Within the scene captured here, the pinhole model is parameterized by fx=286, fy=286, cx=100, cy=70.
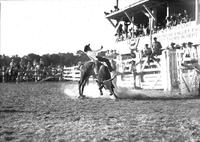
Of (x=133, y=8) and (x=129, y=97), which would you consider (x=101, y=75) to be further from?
(x=133, y=8)

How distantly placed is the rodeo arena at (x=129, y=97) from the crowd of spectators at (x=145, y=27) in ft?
0.24

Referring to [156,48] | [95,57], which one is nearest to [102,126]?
[95,57]

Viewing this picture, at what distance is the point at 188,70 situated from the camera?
35.4 feet

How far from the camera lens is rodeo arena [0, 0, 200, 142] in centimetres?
458

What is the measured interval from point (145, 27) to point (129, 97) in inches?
615

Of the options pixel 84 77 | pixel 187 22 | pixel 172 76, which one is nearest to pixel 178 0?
pixel 187 22

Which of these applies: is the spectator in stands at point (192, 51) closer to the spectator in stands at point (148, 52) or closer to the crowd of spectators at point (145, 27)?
the spectator in stands at point (148, 52)

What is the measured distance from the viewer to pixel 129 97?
10266mm

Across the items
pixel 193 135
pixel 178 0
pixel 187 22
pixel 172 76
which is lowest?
pixel 193 135

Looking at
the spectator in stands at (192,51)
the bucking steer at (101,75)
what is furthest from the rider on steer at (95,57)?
the spectator in stands at (192,51)

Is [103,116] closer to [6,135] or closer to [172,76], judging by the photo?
[6,135]

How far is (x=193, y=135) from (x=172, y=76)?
7405 mm

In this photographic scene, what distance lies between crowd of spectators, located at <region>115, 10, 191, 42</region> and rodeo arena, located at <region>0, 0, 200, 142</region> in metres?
0.07

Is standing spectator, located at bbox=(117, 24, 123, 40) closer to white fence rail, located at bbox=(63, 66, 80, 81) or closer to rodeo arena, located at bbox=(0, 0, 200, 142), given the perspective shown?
rodeo arena, located at bbox=(0, 0, 200, 142)
